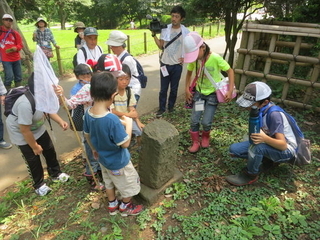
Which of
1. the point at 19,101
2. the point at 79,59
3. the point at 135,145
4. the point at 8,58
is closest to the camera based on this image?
the point at 19,101

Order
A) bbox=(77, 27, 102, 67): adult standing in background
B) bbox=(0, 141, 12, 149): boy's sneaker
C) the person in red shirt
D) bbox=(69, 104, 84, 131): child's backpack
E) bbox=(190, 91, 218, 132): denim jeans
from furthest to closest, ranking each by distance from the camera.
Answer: the person in red shirt < bbox=(0, 141, 12, 149): boy's sneaker < bbox=(77, 27, 102, 67): adult standing in background < bbox=(190, 91, 218, 132): denim jeans < bbox=(69, 104, 84, 131): child's backpack

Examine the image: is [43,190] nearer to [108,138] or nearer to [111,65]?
[108,138]

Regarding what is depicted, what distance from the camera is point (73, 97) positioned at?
8.79 feet

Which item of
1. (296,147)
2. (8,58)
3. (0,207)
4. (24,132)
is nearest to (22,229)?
(0,207)

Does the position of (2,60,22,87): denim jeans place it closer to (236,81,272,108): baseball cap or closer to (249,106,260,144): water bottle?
(236,81,272,108): baseball cap

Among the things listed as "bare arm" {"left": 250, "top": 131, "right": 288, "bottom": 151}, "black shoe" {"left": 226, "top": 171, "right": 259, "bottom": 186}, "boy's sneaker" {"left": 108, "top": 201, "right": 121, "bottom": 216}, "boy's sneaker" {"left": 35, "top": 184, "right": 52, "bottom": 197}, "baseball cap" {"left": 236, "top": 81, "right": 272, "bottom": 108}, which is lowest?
"boy's sneaker" {"left": 35, "top": 184, "right": 52, "bottom": 197}

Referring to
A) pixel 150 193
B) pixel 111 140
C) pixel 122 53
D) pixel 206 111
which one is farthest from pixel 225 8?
pixel 111 140

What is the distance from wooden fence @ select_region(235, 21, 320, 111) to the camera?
4.28 m

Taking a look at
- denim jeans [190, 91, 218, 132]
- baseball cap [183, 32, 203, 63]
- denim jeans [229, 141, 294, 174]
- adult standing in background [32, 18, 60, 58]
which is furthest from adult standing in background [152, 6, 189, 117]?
adult standing in background [32, 18, 60, 58]

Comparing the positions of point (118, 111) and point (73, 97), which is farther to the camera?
point (118, 111)

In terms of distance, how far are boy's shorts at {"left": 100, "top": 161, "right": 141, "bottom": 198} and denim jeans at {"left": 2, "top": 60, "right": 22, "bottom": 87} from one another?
4706mm

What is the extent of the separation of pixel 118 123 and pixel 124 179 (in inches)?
25.5

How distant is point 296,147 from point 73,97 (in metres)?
2.55

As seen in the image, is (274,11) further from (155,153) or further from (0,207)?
(0,207)
